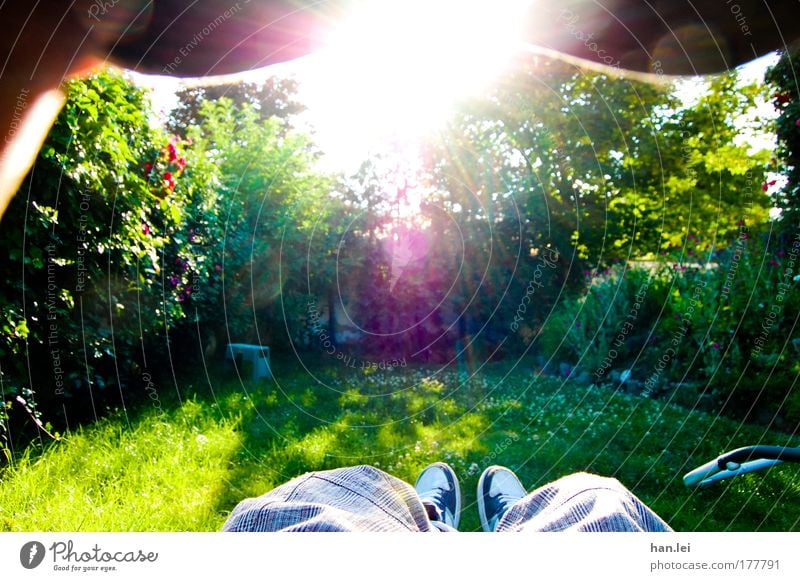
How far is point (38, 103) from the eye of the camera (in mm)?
1102

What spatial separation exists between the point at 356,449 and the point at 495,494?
53 cm

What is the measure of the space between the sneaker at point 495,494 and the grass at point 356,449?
68mm

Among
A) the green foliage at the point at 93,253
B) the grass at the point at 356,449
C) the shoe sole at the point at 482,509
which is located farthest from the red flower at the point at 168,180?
the shoe sole at the point at 482,509

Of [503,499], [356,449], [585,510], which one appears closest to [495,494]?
[503,499]

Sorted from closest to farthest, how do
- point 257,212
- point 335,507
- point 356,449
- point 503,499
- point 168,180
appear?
point 335,507 → point 503,499 → point 356,449 → point 168,180 → point 257,212

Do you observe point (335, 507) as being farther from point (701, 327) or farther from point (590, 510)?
point (701, 327)

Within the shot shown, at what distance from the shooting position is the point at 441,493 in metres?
1.55

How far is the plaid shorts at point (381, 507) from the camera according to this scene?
2.72 feet

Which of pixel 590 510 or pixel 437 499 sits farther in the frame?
pixel 437 499

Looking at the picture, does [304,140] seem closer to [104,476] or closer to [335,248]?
[335,248]

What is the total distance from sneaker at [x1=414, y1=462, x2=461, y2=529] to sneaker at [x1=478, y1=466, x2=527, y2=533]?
2.9 inches

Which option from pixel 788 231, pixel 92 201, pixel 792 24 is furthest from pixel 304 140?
pixel 788 231

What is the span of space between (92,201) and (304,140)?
1019mm

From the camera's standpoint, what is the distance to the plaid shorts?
32.7 inches
